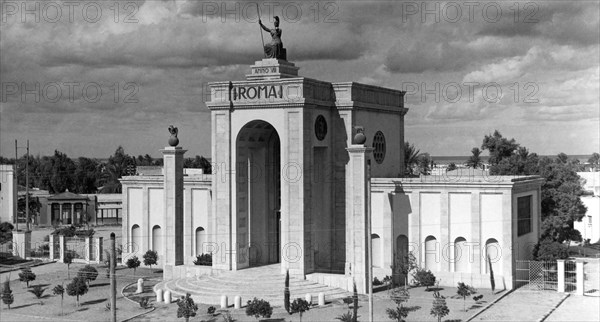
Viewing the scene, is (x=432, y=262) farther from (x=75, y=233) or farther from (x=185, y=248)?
(x=75, y=233)

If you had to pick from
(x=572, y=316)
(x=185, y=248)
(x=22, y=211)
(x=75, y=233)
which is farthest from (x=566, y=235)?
(x=22, y=211)

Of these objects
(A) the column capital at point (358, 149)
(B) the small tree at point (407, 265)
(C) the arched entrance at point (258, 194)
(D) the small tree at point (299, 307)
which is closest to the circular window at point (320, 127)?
(A) the column capital at point (358, 149)

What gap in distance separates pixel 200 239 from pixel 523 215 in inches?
860

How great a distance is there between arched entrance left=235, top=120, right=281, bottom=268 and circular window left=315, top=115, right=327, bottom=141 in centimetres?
327

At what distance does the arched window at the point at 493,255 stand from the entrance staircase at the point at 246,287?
848 cm

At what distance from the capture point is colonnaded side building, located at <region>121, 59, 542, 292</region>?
4388 cm

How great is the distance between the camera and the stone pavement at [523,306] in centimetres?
3731

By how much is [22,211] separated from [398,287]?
222 ft

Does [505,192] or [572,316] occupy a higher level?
[505,192]

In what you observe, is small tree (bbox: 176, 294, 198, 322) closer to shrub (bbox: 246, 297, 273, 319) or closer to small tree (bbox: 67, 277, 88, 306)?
shrub (bbox: 246, 297, 273, 319)

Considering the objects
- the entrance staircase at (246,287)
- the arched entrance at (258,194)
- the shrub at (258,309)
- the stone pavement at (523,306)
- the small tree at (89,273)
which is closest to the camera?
the shrub at (258,309)

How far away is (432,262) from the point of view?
4569 cm

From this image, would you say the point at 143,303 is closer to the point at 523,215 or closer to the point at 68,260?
the point at 68,260

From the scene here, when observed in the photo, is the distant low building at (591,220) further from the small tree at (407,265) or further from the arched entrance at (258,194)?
the arched entrance at (258,194)
